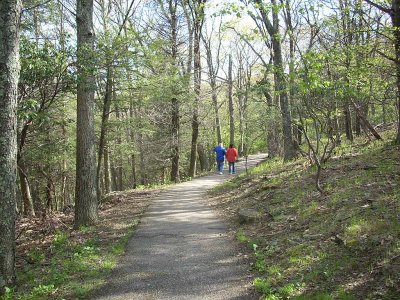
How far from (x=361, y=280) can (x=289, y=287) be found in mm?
956

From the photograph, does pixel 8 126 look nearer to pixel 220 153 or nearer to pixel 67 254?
pixel 67 254

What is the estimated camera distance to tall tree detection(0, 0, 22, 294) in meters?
5.77

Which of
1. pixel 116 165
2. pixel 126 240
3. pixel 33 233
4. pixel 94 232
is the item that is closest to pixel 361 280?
pixel 126 240

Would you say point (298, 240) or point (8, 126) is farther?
point (298, 240)

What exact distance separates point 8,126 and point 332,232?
588cm

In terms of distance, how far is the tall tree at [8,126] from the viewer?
18.9 ft

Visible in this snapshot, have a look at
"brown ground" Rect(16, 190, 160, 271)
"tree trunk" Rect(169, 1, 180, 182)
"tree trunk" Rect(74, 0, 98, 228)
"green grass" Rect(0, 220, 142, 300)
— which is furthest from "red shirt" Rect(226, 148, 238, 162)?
"green grass" Rect(0, 220, 142, 300)

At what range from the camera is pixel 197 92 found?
22.0 meters

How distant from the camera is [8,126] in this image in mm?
5840

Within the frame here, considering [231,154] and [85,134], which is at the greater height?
[85,134]

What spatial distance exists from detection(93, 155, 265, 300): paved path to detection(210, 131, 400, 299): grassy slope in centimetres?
46

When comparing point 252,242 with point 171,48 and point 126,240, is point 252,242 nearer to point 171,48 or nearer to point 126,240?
point 126,240

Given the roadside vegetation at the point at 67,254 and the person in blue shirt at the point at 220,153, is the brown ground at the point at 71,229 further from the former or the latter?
the person in blue shirt at the point at 220,153

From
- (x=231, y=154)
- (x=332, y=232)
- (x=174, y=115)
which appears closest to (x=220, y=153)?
(x=231, y=154)
